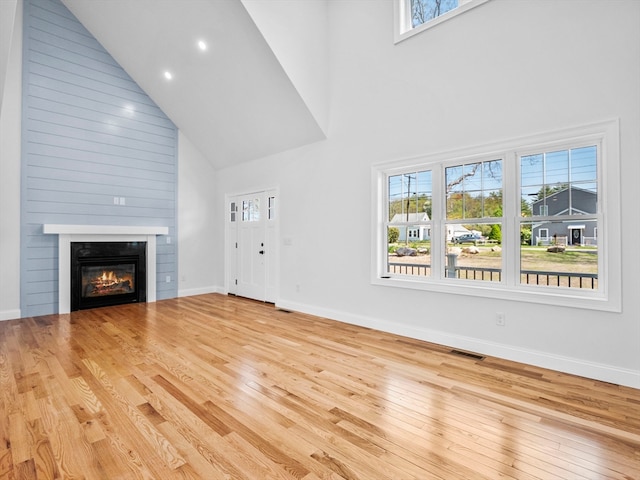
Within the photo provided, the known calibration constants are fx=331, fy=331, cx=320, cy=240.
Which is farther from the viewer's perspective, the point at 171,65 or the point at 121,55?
the point at 121,55

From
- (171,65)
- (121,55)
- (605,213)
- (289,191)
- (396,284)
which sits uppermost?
(121,55)

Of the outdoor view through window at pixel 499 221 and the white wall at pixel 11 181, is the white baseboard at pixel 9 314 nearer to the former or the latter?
the white wall at pixel 11 181

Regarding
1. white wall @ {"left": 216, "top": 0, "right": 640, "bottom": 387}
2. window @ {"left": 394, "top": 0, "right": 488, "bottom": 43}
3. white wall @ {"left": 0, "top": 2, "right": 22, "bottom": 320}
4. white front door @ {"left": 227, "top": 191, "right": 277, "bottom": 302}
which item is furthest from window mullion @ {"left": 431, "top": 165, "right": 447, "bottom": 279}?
white wall @ {"left": 0, "top": 2, "right": 22, "bottom": 320}

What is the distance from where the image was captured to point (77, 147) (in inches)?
209

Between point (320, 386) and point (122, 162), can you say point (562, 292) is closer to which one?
point (320, 386)

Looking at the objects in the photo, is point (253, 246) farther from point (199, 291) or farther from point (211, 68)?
point (211, 68)

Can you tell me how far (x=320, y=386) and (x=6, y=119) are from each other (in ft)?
18.6

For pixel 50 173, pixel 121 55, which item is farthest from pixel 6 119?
pixel 121 55

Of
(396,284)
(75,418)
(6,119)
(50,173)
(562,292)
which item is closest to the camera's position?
(75,418)

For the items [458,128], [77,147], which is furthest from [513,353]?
[77,147]

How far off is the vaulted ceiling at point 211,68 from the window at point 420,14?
1473 millimetres

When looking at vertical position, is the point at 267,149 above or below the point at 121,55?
below

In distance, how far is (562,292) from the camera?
9.86ft

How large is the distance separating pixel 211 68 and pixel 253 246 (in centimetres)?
299
